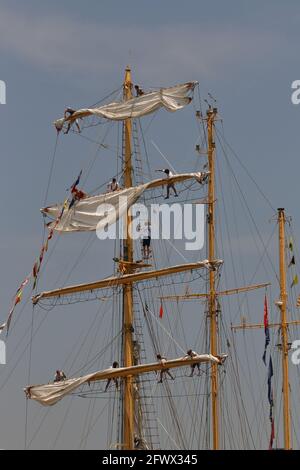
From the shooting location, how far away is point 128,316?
87.8 metres

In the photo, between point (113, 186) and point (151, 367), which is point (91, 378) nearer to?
point (151, 367)

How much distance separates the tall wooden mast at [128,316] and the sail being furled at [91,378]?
4.09 feet

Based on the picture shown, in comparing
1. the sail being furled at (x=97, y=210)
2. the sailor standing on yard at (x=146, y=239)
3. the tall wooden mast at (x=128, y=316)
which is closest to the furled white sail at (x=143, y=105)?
the tall wooden mast at (x=128, y=316)

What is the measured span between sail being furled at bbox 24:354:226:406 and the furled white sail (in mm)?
13992

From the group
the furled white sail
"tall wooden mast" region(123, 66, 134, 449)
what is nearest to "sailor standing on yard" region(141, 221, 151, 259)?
"tall wooden mast" region(123, 66, 134, 449)

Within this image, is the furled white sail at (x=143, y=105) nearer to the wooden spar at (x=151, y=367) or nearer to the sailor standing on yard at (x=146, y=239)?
the sailor standing on yard at (x=146, y=239)

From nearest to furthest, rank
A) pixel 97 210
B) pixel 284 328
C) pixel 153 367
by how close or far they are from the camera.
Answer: pixel 153 367 < pixel 284 328 < pixel 97 210

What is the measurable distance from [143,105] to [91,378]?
15389 millimetres

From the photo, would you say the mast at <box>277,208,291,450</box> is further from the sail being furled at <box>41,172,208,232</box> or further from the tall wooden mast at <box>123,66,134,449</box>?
the tall wooden mast at <box>123,66,134,449</box>

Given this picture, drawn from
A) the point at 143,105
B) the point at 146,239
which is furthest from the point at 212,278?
the point at 143,105

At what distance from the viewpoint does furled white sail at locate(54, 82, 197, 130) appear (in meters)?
87.9
